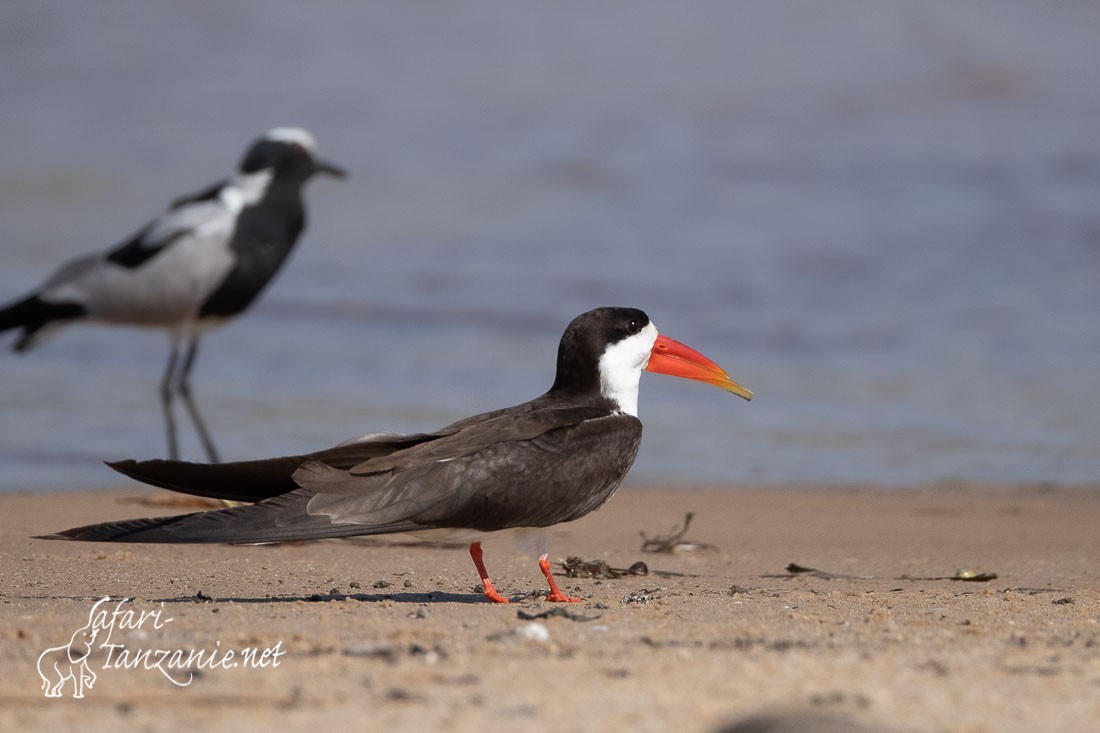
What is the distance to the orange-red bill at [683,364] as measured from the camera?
5875 millimetres

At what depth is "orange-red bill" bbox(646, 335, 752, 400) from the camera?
5875mm

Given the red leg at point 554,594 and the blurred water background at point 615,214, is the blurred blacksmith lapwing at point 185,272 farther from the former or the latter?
the red leg at point 554,594

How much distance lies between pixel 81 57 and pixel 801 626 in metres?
19.6

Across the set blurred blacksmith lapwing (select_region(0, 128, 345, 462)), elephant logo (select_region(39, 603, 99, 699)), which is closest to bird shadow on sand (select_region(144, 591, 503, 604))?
elephant logo (select_region(39, 603, 99, 699))

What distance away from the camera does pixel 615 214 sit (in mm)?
16219

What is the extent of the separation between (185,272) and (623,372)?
5586 millimetres

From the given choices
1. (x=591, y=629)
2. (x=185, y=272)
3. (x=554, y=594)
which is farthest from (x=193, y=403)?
(x=591, y=629)

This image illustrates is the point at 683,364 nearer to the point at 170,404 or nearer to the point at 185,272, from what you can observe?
the point at 170,404

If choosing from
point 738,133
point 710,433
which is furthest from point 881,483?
point 738,133

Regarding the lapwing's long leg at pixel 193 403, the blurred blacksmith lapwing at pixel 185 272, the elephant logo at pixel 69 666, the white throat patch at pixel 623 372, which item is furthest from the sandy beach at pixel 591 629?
the blurred blacksmith lapwing at pixel 185 272

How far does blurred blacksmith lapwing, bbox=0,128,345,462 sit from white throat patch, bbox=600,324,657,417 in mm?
4983

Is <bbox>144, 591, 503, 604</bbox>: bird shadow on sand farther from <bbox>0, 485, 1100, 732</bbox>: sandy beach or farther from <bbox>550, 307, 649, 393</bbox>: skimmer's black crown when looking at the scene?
<bbox>550, 307, 649, 393</bbox>: skimmer's black crown

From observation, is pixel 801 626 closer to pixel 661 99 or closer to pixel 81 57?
pixel 661 99

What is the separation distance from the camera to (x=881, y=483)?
8.22 m
